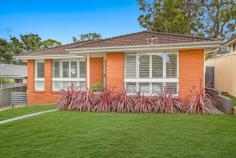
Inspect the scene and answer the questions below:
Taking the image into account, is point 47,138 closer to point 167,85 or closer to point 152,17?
point 167,85

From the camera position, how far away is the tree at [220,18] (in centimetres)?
3275

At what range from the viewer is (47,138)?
6691 mm

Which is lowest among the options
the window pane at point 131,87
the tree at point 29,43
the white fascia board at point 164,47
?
the window pane at point 131,87

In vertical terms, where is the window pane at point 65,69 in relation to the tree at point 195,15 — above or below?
below

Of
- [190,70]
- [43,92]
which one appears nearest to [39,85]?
[43,92]

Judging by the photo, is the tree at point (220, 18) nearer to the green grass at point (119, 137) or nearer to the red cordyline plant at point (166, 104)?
the red cordyline plant at point (166, 104)

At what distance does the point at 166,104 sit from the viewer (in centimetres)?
1110

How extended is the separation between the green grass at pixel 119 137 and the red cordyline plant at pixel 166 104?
1672 mm

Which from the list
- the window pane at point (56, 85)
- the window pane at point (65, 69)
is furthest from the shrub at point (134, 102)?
the window pane at point (56, 85)

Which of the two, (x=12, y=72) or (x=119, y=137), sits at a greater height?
(x=12, y=72)

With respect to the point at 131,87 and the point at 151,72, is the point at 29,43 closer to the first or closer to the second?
the point at 131,87

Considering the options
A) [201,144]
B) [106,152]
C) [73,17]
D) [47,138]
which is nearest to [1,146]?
[47,138]

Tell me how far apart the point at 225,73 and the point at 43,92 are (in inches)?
572

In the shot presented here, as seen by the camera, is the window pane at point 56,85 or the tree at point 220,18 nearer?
the window pane at point 56,85
